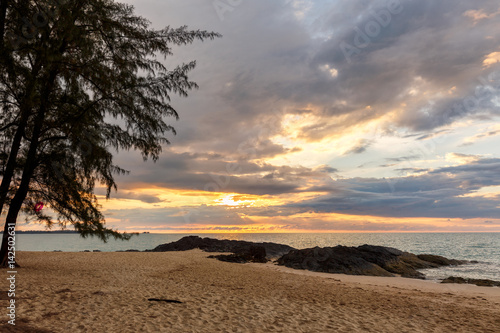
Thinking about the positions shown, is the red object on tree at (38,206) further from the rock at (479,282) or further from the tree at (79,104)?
the rock at (479,282)

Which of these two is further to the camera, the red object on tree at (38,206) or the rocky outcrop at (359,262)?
the rocky outcrop at (359,262)

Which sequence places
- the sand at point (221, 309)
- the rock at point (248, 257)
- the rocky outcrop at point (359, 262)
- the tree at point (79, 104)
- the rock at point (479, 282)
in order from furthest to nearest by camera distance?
the rock at point (248, 257) < the rocky outcrop at point (359, 262) < the rock at point (479, 282) < the tree at point (79, 104) < the sand at point (221, 309)

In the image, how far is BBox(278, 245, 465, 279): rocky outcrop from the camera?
83.2 feet

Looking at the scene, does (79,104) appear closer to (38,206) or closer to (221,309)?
(38,206)

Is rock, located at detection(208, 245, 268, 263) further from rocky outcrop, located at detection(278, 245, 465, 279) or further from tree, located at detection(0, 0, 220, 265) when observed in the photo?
tree, located at detection(0, 0, 220, 265)

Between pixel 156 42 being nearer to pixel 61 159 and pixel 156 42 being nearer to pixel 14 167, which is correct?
pixel 61 159

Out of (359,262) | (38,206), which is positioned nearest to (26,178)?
(38,206)

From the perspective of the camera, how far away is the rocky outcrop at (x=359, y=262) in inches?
998

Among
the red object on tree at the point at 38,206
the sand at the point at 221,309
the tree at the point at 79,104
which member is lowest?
the sand at the point at 221,309

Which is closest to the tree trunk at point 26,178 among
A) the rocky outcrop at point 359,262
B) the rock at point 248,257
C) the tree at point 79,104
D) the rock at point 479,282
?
the tree at point 79,104

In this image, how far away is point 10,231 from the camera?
1305 centimetres

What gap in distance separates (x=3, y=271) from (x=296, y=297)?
12405 mm

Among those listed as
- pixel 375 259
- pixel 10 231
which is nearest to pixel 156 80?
pixel 10 231

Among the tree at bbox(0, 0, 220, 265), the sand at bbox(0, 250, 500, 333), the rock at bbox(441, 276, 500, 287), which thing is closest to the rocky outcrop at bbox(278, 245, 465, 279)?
the rock at bbox(441, 276, 500, 287)
